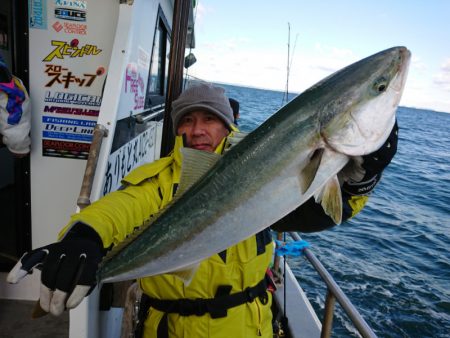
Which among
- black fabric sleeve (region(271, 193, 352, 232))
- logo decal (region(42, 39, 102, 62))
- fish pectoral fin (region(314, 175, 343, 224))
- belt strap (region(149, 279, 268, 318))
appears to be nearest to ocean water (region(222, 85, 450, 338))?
black fabric sleeve (region(271, 193, 352, 232))

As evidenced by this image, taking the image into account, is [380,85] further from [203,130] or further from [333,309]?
[333,309]

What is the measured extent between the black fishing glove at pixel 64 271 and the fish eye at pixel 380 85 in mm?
1703

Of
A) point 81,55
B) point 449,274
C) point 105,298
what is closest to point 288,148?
point 105,298

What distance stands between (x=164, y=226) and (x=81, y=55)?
2.69 m

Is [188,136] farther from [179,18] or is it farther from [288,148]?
[179,18]

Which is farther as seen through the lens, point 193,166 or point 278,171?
point 193,166

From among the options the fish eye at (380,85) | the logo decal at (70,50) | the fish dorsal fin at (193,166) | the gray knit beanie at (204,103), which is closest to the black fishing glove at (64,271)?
the fish dorsal fin at (193,166)

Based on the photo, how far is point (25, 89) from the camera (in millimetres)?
3504

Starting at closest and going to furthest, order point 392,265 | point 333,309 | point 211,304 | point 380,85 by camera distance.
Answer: point 380,85
point 211,304
point 333,309
point 392,265

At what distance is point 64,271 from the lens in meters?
1.83

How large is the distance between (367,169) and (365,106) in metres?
0.47

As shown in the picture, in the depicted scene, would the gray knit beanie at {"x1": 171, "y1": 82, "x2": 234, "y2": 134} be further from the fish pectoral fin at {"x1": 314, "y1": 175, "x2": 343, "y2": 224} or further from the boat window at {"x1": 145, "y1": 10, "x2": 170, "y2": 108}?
the boat window at {"x1": 145, "y1": 10, "x2": 170, "y2": 108}

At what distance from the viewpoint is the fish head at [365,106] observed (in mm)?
1780

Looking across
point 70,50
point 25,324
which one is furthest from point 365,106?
point 25,324
